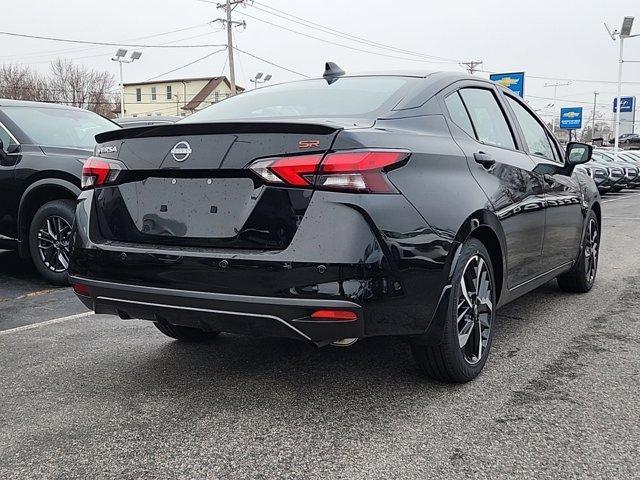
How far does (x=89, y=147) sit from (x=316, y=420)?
14.1 feet

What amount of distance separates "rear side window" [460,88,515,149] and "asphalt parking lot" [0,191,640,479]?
123 centimetres

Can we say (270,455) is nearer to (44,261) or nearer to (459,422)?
(459,422)

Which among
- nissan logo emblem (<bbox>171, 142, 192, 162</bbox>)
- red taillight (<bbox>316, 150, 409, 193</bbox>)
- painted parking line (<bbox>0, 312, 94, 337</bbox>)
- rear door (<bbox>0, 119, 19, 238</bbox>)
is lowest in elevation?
painted parking line (<bbox>0, 312, 94, 337</bbox>)

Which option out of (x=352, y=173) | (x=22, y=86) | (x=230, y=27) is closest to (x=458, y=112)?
(x=352, y=173)

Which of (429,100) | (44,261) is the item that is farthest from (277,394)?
(44,261)

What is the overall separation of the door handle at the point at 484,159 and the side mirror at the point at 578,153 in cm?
145

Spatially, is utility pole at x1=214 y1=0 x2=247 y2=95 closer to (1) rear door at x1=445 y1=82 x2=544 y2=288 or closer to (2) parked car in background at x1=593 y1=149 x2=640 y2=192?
(2) parked car in background at x1=593 y1=149 x2=640 y2=192

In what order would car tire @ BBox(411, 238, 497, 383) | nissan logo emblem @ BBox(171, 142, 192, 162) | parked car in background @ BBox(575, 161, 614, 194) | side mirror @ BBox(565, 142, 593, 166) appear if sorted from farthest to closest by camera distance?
parked car in background @ BBox(575, 161, 614, 194), side mirror @ BBox(565, 142, 593, 166), car tire @ BBox(411, 238, 497, 383), nissan logo emblem @ BBox(171, 142, 192, 162)

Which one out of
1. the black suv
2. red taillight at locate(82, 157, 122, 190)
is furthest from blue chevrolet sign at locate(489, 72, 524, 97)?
red taillight at locate(82, 157, 122, 190)

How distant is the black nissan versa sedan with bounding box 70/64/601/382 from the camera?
2707mm

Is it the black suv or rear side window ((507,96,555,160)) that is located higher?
rear side window ((507,96,555,160))

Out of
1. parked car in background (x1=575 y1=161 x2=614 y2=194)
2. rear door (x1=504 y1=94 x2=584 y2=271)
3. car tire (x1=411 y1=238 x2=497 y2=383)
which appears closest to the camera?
car tire (x1=411 y1=238 x2=497 y2=383)

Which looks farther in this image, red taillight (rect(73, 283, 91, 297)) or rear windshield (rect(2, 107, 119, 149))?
rear windshield (rect(2, 107, 119, 149))

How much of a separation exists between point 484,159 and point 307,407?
1.58 m
